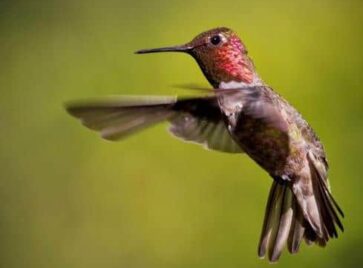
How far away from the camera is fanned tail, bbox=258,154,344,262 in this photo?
782mm

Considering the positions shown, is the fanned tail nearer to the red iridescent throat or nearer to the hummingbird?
the hummingbird

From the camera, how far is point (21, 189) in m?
1.75

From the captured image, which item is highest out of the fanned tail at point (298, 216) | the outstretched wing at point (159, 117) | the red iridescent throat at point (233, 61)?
the red iridescent throat at point (233, 61)

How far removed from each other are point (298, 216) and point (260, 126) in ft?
0.42

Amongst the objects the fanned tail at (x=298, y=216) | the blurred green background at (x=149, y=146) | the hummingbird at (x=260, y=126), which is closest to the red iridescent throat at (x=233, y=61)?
the hummingbird at (x=260, y=126)

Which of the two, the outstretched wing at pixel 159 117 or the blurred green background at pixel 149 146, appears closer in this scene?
the outstretched wing at pixel 159 117

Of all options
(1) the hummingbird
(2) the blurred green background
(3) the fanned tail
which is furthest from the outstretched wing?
(2) the blurred green background

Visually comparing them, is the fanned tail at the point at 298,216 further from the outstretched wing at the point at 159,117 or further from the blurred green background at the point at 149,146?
the blurred green background at the point at 149,146

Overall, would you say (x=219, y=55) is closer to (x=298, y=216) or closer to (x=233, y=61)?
(x=233, y=61)

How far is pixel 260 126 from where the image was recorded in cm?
81

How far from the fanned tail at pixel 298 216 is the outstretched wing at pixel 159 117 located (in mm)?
102

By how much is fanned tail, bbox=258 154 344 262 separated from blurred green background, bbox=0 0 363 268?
563 millimetres

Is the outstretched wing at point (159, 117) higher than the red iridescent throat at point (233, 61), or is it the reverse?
the red iridescent throat at point (233, 61)

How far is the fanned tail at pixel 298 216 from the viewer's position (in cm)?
78
